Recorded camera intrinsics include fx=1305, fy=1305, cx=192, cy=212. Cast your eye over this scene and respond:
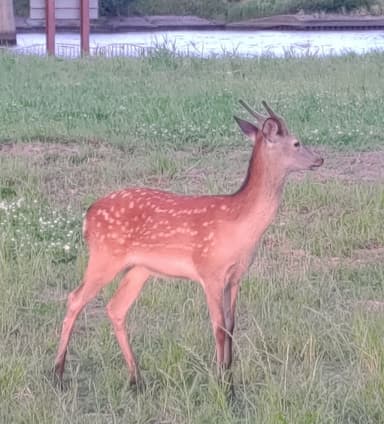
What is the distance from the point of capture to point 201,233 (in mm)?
6219

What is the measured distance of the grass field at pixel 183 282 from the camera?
19.2 feet

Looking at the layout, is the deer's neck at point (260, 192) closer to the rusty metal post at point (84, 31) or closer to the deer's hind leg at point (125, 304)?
the deer's hind leg at point (125, 304)

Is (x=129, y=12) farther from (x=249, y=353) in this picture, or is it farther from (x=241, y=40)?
(x=249, y=353)

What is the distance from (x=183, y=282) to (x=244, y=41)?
18.6 meters

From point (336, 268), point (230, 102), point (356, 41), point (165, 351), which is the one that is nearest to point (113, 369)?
point (165, 351)

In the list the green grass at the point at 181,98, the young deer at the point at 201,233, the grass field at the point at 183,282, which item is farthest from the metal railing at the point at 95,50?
the young deer at the point at 201,233

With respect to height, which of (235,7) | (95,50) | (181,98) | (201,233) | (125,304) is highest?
(201,233)

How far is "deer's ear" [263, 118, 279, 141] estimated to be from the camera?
626 cm

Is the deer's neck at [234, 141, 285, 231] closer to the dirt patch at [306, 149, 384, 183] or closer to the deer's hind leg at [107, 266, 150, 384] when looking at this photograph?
the deer's hind leg at [107, 266, 150, 384]

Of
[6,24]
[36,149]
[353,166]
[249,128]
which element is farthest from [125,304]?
[6,24]

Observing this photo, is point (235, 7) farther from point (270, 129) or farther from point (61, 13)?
point (270, 129)

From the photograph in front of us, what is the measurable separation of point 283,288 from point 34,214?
238cm

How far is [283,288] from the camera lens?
25.2 ft

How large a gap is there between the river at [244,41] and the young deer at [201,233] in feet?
45.7
